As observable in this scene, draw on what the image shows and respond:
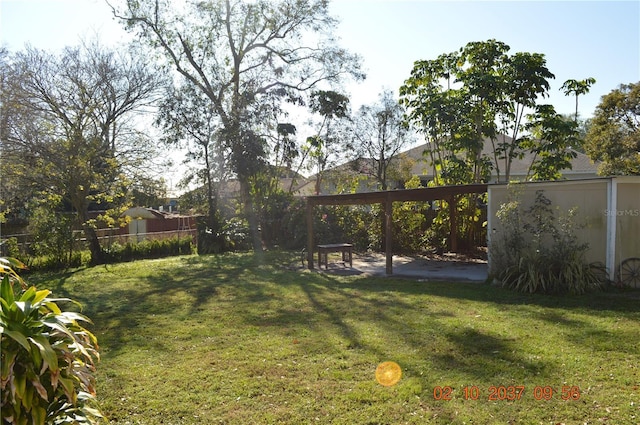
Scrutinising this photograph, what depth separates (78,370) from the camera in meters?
2.63

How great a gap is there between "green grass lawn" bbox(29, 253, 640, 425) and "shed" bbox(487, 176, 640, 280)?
3.23 feet

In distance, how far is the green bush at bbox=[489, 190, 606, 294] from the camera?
848cm

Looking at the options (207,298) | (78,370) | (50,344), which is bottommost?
(207,298)

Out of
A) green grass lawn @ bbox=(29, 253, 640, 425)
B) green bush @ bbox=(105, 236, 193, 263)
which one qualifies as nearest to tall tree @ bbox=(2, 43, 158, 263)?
green bush @ bbox=(105, 236, 193, 263)

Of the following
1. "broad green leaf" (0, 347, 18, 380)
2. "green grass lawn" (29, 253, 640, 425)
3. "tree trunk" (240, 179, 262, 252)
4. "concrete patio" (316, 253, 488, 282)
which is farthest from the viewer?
"tree trunk" (240, 179, 262, 252)

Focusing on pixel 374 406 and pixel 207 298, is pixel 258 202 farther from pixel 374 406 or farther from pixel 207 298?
pixel 374 406

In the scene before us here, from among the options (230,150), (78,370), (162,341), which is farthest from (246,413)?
(230,150)

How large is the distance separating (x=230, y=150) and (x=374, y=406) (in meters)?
16.5

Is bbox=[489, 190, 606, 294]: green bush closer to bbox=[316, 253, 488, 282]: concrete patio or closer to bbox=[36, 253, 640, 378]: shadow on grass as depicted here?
bbox=[36, 253, 640, 378]: shadow on grass

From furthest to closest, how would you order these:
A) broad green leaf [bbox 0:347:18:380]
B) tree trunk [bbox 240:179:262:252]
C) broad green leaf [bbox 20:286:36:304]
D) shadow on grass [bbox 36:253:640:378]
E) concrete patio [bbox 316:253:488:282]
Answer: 1. tree trunk [bbox 240:179:262:252]
2. concrete patio [bbox 316:253:488:282]
3. shadow on grass [bbox 36:253:640:378]
4. broad green leaf [bbox 20:286:36:304]
5. broad green leaf [bbox 0:347:18:380]

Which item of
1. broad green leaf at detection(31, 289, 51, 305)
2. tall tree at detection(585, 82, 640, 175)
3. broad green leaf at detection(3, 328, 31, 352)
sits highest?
tall tree at detection(585, 82, 640, 175)

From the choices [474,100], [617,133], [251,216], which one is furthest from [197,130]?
[617,133]
